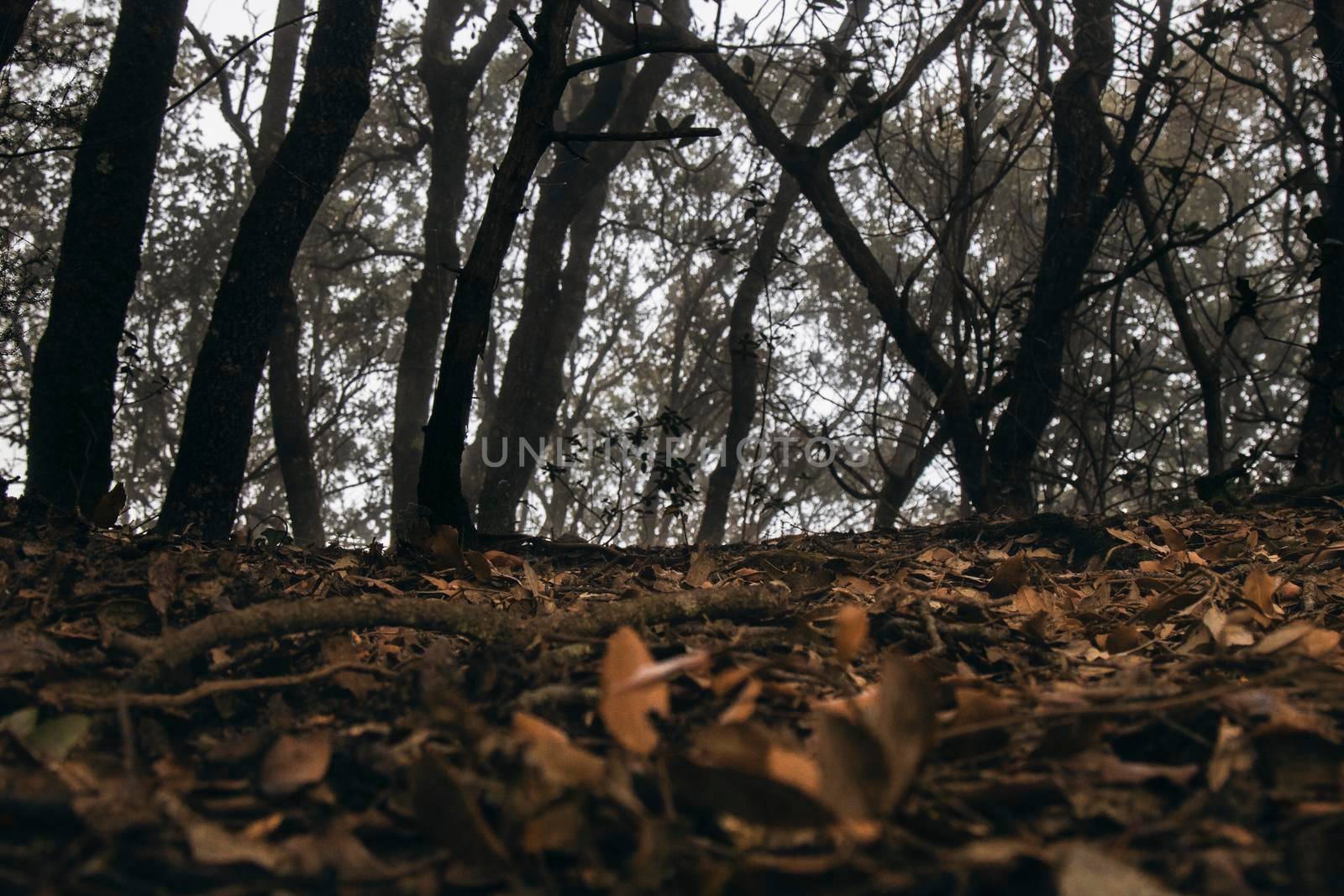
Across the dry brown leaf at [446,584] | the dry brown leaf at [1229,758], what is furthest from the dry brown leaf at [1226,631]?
the dry brown leaf at [446,584]

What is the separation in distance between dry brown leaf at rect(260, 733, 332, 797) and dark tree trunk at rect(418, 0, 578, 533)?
1565 millimetres

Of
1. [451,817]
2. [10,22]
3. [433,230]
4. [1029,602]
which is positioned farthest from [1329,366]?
[433,230]

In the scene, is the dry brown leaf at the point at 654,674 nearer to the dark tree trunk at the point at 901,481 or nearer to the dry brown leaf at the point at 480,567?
the dry brown leaf at the point at 480,567

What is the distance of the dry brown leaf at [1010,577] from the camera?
6.98 ft

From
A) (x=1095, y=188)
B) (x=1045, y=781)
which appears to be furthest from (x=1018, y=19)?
(x=1045, y=781)

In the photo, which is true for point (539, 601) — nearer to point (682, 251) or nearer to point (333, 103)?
point (333, 103)

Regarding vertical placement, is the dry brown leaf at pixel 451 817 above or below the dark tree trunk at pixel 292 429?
below

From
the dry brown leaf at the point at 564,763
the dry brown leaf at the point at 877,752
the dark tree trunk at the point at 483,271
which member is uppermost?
the dark tree trunk at the point at 483,271

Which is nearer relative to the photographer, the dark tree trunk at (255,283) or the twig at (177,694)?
the twig at (177,694)

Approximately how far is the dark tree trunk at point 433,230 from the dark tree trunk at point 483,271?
5316 mm

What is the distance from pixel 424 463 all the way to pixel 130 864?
1802 mm

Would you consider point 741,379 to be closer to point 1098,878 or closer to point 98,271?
point 98,271

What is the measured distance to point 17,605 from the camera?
5.46 feet

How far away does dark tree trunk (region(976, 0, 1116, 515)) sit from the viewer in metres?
4.29
